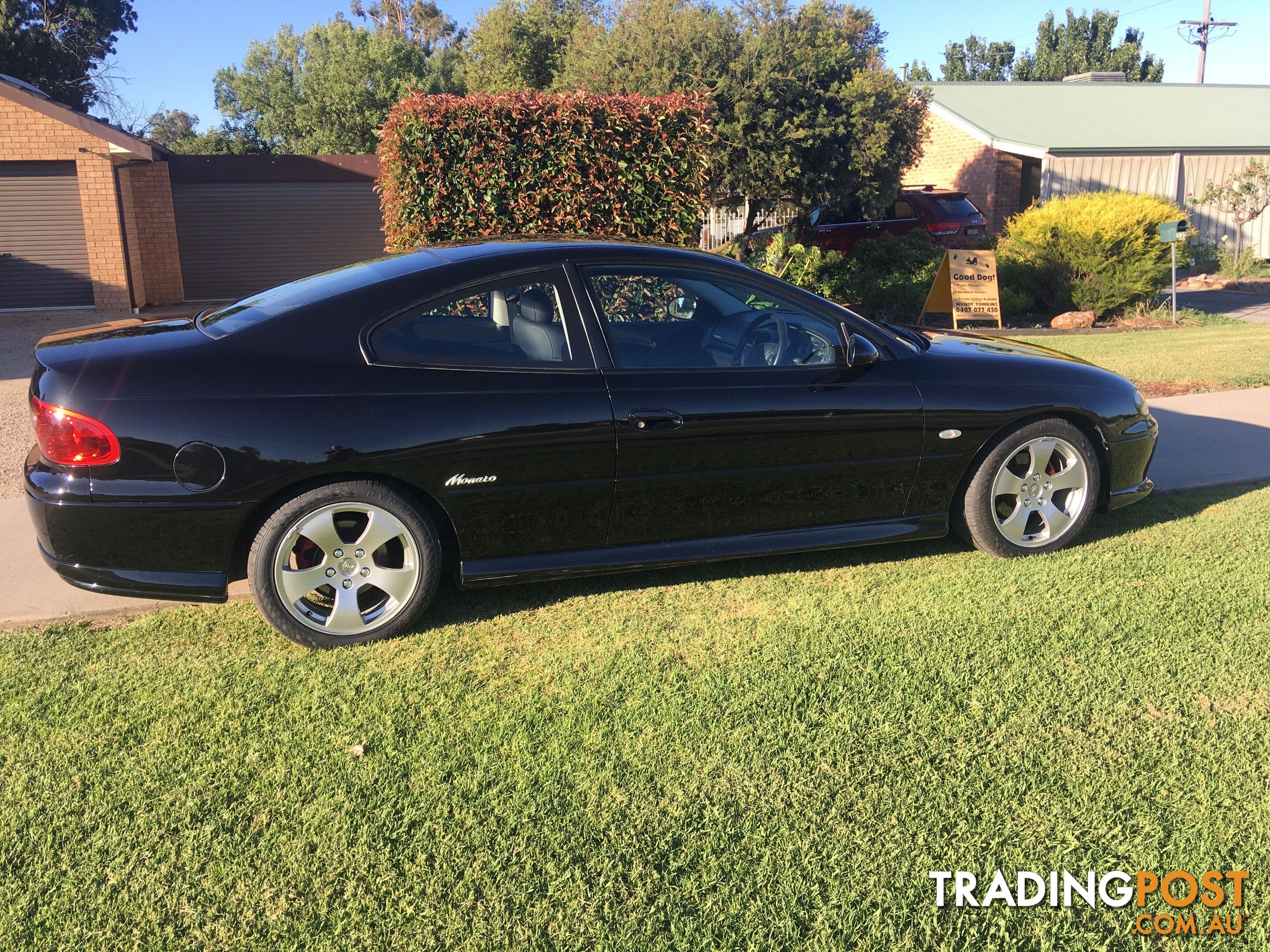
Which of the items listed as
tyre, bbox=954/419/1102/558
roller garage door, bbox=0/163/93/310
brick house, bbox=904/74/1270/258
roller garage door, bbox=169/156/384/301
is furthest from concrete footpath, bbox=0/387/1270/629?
brick house, bbox=904/74/1270/258

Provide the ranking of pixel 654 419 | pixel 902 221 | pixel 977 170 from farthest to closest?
pixel 977 170
pixel 902 221
pixel 654 419

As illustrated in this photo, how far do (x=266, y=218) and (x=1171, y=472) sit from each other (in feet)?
64.4

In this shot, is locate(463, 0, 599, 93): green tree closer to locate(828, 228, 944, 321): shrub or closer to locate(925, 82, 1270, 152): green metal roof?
locate(925, 82, 1270, 152): green metal roof

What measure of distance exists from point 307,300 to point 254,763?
186 cm

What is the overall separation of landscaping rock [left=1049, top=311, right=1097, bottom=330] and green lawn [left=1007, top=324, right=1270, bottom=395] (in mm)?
597

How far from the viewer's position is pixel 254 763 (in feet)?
10.1

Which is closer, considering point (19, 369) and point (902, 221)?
point (19, 369)

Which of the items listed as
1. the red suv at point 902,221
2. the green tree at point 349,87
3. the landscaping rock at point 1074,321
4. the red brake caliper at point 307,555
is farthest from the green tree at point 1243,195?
the red brake caliper at point 307,555

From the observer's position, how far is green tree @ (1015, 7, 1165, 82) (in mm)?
57156

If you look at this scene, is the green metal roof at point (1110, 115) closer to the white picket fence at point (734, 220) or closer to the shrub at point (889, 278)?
the white picket fence at point (734, 220)

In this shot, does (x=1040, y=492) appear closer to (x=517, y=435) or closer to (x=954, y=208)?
(x=517, y=435)

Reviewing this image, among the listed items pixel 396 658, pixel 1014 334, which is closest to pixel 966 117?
pixel 1014 334

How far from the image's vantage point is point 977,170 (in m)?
26.3

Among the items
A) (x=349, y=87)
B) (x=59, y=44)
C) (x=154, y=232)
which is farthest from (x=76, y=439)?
(x=59, y=44)
